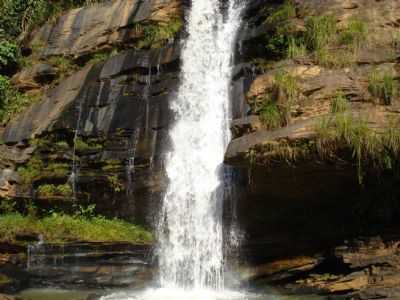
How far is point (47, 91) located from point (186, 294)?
905 centimetres

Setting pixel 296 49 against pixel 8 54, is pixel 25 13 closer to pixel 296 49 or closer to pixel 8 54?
pixel 8 54

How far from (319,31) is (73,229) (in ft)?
26.4

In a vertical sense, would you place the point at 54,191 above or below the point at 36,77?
below

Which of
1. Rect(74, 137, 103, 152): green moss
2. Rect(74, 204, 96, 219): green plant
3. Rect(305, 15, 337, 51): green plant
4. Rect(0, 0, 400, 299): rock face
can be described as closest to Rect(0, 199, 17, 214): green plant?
Rect(0, 0, 400, 299): rock face

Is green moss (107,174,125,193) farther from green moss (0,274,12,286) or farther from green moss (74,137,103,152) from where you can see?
green moss (0,274,12,286)

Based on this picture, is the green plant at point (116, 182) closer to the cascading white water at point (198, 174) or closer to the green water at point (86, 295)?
the cascading white water at point (198, 174)

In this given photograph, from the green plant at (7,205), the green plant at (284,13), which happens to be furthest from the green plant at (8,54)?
the green plant at (284,13)

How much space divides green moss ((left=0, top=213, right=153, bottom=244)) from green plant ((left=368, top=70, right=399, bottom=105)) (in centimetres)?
689

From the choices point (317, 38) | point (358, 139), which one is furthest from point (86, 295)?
point (317, 38)

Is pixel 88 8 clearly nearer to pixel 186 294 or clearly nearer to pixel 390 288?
pixel 186 294

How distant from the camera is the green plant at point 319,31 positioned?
40.0 feet

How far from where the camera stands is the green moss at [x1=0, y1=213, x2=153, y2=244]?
45.6ft

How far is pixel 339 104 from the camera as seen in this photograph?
34.9ft

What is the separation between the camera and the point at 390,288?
10672 mm
